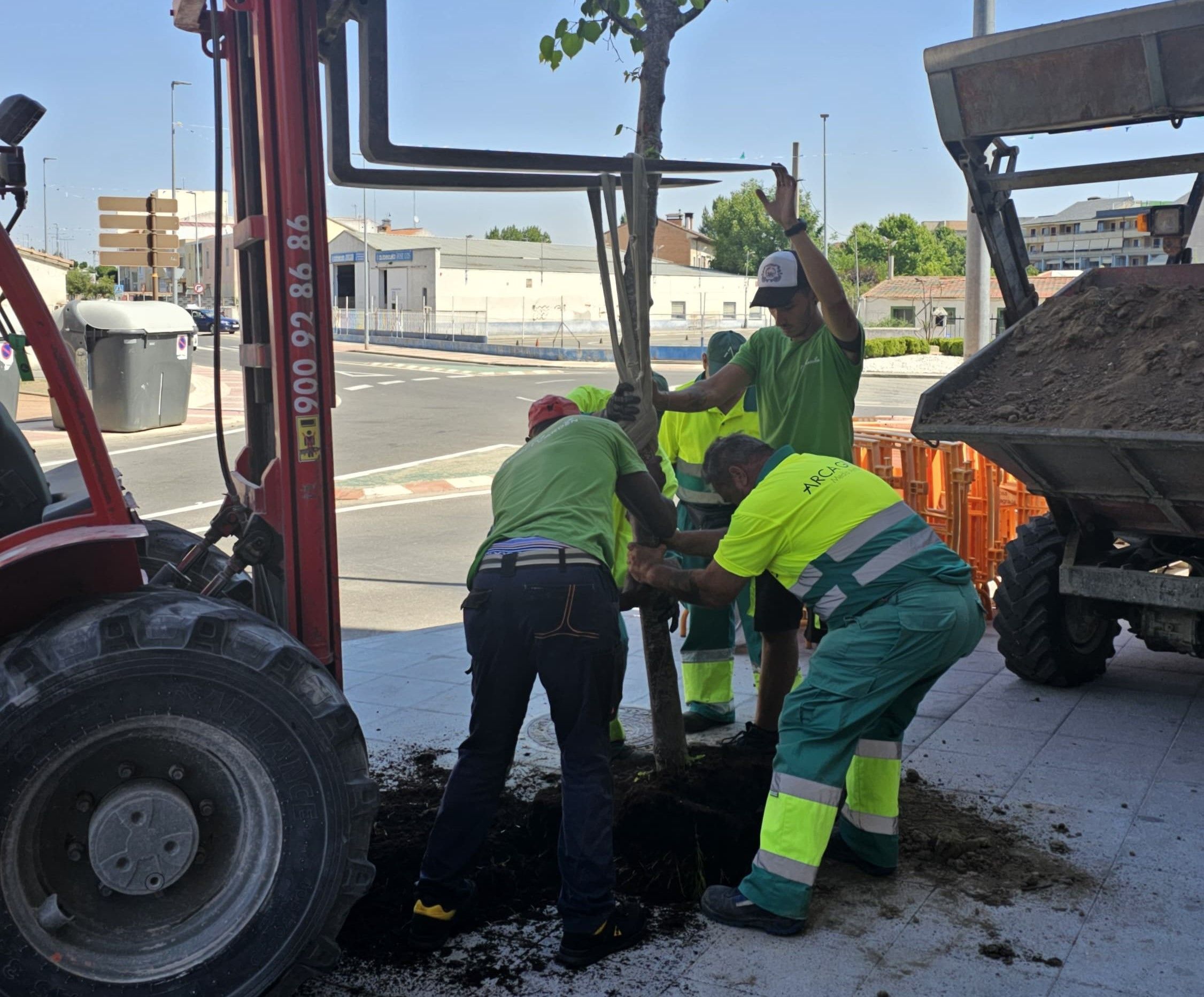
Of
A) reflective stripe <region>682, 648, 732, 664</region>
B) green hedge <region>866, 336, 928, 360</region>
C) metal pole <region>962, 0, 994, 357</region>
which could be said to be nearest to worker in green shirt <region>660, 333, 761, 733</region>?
reflective stripe <region>682, 648, 732, 664</region>

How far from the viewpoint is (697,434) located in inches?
264

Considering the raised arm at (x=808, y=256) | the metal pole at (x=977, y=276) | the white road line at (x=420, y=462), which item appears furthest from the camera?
the white road line at (x=420, y=462)

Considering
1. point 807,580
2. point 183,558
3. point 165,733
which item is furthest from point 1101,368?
point 165,733

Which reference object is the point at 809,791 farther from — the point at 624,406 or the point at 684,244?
the point at 684,244

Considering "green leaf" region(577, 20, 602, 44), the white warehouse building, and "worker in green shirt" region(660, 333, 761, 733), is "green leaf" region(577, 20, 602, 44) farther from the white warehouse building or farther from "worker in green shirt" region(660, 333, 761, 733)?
the white warehouse building

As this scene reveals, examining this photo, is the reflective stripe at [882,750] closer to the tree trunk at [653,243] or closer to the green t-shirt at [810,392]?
the tree trunk at [653,243]

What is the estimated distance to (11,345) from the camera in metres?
3.88

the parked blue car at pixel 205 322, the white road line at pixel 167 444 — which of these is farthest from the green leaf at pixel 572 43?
the parked blue car at pixel 205 322

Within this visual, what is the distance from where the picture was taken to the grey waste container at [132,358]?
64.4ft

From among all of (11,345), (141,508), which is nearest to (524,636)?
(11,345)

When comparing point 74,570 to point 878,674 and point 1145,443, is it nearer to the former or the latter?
point 878,674

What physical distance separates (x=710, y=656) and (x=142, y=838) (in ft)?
11.2

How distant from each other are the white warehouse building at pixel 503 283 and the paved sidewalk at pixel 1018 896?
204 ft

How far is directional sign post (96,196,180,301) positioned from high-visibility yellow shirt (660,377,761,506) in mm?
14285
